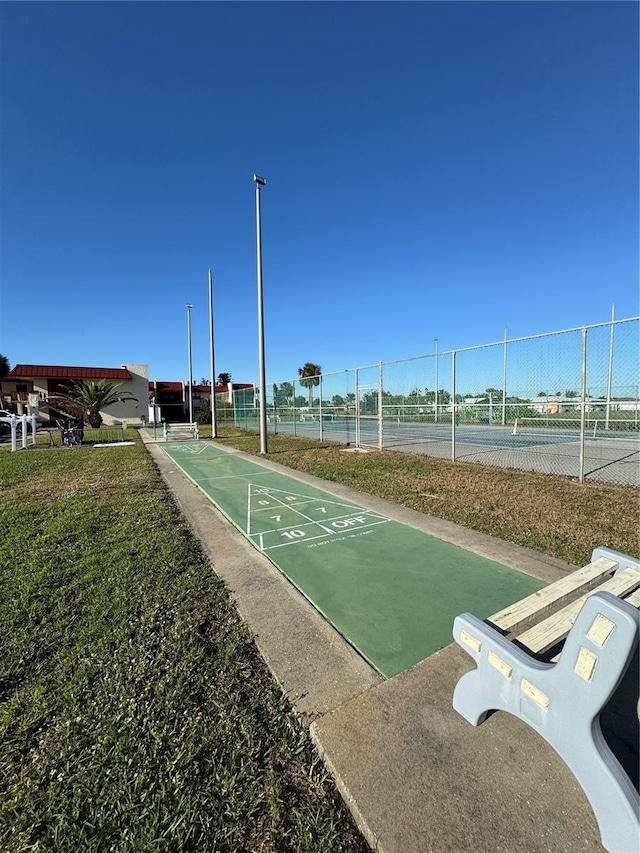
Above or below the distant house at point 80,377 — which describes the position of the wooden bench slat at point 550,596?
below

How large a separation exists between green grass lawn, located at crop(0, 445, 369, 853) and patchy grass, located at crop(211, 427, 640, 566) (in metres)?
3.28

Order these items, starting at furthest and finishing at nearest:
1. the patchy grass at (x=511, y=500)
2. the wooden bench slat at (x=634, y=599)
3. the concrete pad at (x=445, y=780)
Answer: the patchy grass at (x=511, y=500) < the wooden bench slat at (x=634, y=599) < the concrete pad at (x=445, y=780)

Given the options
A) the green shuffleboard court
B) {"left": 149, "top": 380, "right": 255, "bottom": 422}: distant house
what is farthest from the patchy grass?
{"left": 149, "top": 380, "right": 255, "bottom": 422}: distant house

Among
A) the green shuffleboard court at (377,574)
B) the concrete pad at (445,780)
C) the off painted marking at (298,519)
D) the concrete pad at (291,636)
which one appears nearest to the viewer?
the concrete pad at (445,780)

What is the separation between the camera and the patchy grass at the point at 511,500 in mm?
4320

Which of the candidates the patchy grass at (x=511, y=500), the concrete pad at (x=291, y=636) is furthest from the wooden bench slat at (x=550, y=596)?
the patchy grass at (x=511, y=500)

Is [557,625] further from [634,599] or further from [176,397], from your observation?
[176,397]

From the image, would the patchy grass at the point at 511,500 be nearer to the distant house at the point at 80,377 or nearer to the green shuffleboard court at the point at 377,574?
the green shuffleboard court at the point at 377,574

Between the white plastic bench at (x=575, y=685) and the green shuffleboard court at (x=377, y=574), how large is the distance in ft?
2.38

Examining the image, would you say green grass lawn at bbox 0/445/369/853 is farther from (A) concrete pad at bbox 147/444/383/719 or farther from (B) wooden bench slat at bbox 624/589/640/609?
(B) wooden bench slat at bbox 624/589/640/609

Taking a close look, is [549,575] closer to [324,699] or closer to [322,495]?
[324,699]

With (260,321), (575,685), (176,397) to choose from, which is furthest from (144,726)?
(176,397)

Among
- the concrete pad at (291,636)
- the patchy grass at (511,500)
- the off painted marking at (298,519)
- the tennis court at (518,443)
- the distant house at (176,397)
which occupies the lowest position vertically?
the concrete pad at (291,636)

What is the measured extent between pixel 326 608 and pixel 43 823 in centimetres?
191
